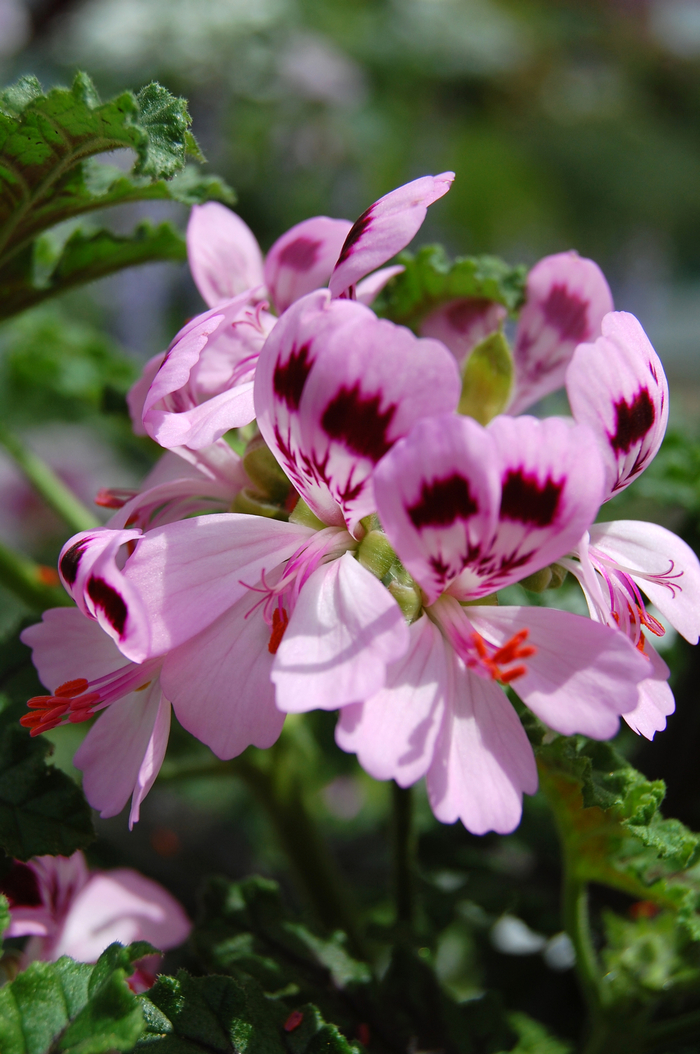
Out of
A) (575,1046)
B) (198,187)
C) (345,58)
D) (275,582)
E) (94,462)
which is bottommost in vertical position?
(94,462)

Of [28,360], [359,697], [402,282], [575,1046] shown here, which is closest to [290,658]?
[359,697]

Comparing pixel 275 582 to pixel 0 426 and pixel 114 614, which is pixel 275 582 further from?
pixel 0 426

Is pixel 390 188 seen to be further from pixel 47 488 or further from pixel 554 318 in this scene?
pixel 554 318

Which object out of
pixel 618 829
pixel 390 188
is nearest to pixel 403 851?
pixel 618 829

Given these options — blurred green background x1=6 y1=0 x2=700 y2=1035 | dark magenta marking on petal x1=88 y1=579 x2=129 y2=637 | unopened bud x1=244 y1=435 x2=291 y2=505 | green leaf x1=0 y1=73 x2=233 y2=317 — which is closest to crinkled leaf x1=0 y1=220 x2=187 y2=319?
green leaf x1=0 y1=73 x2=233 y2=317

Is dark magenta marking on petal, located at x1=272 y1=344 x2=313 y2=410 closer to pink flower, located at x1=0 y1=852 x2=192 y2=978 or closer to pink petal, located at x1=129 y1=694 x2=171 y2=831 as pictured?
pink petal, located at x1=129 y1=694 x2=171 y2=831

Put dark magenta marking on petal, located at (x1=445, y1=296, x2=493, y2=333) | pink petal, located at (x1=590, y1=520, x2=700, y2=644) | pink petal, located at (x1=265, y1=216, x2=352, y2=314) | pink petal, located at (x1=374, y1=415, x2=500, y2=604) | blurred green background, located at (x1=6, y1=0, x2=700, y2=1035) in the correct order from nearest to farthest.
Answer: pink petal, located at (x1=374, y1=415, x2=500, y2=604) < pink petal, located at (x1=590, y1=520, x2=700, y2=644) < pink petal, located at (x1=265, y1=216, x2=352, y2=314) < dark magenta marking on petal, located at (x1=445, y1=296, x2=493, y2=333) < blurred green background, located at (x1=6, y1=0, x2=700, y2=1035)

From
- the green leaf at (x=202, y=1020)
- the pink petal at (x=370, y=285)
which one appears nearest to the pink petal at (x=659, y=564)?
the pink petal at (x=370, y=285)
